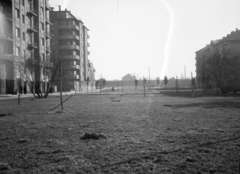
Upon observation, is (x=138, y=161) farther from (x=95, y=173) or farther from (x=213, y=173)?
(x=213, y=173)

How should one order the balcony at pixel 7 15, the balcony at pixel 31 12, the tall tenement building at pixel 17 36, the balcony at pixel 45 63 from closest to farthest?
the balcony at pixel 45 63 < the tall tenement building at pixel 17 36 < the balcony at pixel 7 15 < the balcony at pixel 31 12

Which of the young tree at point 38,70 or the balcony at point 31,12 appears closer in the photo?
the young tree at point 38,70

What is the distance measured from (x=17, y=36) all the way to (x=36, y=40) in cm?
699

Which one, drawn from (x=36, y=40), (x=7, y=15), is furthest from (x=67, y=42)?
(x=7, y=15)

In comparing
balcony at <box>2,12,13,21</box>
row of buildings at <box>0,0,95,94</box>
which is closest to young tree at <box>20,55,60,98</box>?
row of buildings at <box>0,0,95,94</box>

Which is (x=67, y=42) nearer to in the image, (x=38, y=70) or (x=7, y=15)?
(x=7, y=15)

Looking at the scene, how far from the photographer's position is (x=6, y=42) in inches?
1490

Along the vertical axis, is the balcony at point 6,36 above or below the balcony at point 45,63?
above

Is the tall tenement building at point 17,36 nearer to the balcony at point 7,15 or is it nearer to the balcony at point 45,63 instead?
the balcony at point 7,15

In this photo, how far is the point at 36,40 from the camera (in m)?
47.4

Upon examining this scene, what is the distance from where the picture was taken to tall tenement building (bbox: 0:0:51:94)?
36.9 m

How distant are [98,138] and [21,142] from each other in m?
1.92

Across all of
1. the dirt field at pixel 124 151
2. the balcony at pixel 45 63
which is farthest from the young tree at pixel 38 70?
the dirt field at pixel 124 151

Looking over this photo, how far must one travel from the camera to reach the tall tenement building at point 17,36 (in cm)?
3688
